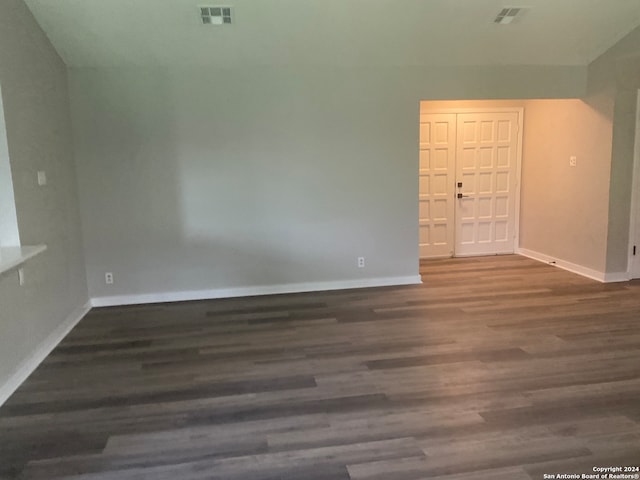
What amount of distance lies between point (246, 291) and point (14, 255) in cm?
257

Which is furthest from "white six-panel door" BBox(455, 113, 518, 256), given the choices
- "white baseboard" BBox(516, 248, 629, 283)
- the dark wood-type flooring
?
the dark wood-type flooring

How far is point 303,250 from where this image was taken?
17.9 ft

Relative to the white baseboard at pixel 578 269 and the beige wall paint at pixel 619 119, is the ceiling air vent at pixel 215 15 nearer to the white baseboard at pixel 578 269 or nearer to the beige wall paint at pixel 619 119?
the beige wall paint at pixel 619 119

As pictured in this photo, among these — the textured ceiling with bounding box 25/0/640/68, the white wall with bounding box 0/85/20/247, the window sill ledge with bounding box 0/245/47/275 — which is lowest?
the window sill ledge with bounding box 0/245/47/275

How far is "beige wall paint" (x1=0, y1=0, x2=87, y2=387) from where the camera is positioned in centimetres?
346

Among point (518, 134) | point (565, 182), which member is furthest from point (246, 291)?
point (518, 134)

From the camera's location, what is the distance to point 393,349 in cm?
Result: 381

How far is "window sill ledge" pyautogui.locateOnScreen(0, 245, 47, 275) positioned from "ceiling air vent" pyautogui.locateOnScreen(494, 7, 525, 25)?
4369mm

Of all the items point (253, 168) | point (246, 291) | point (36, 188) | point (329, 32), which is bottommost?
point (246, 291)

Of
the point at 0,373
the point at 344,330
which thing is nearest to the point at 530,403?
the point at 344,330

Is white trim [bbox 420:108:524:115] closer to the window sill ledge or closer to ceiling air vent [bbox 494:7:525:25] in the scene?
ceiling air vent [bbox 494:7:525:25]

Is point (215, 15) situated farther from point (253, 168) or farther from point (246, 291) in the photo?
point (246, 291)

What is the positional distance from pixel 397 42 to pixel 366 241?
2.11m

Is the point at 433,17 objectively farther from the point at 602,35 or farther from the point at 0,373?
the point at 0,373
